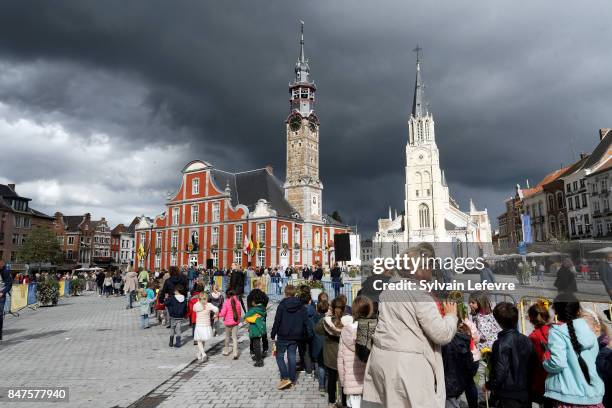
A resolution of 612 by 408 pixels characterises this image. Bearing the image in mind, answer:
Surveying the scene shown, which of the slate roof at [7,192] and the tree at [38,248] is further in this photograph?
the slate roof at [7,192]

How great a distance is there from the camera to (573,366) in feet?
11.4

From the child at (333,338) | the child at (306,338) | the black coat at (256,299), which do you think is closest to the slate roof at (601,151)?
the child at (306,338)

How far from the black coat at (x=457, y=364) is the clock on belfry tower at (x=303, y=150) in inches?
1756

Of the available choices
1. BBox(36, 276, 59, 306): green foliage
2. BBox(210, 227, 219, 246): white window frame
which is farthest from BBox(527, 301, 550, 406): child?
BBox(210, 227, 219, 246): white window frame

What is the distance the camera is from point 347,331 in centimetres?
474

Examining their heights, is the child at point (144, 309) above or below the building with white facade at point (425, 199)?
below

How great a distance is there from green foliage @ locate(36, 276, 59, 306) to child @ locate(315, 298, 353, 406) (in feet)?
60.7

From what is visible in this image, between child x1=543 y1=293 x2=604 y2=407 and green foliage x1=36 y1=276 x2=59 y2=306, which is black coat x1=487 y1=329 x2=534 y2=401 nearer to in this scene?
child x1=543 y1=293 x2=604 y2=407

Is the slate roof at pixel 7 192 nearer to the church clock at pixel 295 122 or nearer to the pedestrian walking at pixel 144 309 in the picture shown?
the church clock at pixel 295 122

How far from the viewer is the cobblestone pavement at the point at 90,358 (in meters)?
6.37

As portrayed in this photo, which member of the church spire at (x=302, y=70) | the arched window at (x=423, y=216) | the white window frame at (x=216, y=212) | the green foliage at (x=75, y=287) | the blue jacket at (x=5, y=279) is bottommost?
the green foliage at (x=75, y=287)


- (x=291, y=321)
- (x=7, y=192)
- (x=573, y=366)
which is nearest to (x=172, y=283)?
(x=291, y=321)

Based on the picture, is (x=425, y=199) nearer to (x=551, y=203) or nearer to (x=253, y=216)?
(x=551, y=203)

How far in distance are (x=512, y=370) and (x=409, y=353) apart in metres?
1.53
